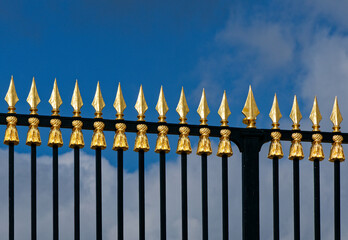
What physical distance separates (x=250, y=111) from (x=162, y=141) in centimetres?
139

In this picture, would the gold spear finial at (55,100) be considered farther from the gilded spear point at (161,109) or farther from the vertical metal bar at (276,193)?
the vertical metal bar at (276,193)

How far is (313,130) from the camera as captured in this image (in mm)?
12039

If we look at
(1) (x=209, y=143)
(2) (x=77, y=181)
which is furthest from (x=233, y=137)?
(2) (x=77, y=181)

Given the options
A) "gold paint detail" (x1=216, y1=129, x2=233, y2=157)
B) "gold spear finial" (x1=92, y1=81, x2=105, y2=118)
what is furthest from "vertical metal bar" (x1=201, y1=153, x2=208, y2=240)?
"gold spear finial" (x1=92, y1=81, x2=105, y2=118)

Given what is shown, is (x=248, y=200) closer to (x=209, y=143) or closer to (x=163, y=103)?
(x=209, y=143)

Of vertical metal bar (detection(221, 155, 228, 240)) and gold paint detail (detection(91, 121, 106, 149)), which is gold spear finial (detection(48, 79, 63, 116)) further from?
vertical metal bar (detection(221, 155, 228, 240))

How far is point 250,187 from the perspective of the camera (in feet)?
38.0

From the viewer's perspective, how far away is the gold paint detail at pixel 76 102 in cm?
1104

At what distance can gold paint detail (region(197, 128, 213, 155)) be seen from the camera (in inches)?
447

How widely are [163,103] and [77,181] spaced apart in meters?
1.57

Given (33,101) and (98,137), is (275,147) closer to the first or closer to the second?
(98,137)

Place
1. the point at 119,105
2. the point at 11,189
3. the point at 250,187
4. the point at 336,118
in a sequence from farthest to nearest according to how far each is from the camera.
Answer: the point at 336,118, the point at 250,187, the point at 119,105, the point at 11,189

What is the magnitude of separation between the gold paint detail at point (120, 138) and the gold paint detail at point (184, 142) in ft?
2.42

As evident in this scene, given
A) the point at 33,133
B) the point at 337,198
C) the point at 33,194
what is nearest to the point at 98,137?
the point at 33,133
